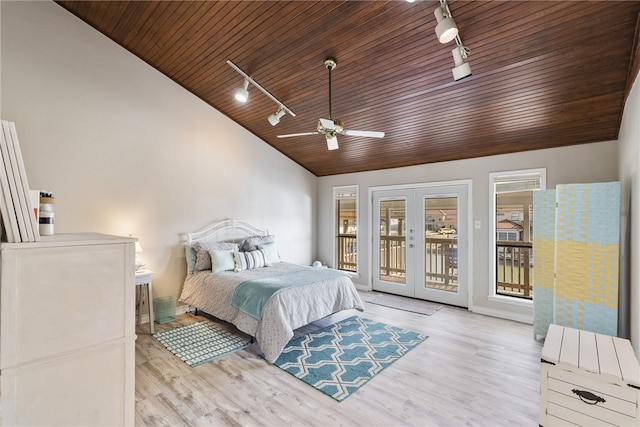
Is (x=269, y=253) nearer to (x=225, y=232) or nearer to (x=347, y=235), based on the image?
(x=225, y=232)

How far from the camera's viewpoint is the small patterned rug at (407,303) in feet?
15.1

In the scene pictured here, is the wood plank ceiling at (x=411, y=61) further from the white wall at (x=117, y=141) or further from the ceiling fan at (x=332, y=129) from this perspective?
the white wall at (x=117, y=141)

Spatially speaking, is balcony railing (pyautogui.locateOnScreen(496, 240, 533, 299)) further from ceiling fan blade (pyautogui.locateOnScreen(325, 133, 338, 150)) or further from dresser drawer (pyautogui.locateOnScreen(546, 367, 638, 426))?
ceiling fan blade (pyautogui.locateOnScreen(325, 133, 338, 150))

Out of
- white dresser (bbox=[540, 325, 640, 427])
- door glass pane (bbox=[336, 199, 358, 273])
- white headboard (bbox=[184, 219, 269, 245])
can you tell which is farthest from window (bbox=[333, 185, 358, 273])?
white dresser (bbox=[540, 325, 640, 427])

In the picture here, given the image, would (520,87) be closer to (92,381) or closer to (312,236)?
(92,381)

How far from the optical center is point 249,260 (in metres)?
4.46

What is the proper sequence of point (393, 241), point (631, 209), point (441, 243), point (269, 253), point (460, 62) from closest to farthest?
point (460, 62)
point (631, 209)
point (269, 253)
point (441, 243)
point (393, 241)

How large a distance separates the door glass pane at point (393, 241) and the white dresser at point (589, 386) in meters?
3.53

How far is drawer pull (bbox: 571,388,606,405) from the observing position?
167 centimetres

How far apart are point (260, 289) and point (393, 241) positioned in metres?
3.06

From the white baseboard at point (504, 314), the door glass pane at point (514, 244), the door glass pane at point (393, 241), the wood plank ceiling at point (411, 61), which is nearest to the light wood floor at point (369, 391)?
the white baseboard at point (504, 314)

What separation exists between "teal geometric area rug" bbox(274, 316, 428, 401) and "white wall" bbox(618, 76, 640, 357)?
1.90 meters

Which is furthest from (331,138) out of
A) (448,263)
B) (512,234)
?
(512,234)

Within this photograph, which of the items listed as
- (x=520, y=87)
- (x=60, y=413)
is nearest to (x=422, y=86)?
(x=520, y=87)
